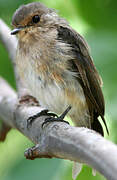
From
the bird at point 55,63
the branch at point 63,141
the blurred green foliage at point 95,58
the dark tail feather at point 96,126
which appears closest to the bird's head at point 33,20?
the bird at point 55,63

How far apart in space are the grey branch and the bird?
246mm

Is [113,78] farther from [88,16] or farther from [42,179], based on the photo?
[42,179]

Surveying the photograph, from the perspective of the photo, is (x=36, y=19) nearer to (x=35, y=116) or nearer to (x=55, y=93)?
(x=55, y=93)

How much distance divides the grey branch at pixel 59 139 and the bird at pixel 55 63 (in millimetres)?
246

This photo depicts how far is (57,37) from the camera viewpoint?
3721 millimetres

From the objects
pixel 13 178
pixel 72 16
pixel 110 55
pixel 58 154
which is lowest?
pixel 13 178

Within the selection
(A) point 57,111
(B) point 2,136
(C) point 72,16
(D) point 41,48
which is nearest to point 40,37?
(D) point 41,48

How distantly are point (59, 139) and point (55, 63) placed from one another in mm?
1296

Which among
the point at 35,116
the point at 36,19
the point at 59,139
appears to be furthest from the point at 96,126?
the point at 59,139

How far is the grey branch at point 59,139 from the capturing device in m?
1.73

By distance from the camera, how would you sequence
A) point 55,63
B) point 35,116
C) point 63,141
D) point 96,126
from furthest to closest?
1. point 96,126
2. point 55,63
3. point 35,116
4. point 63,141

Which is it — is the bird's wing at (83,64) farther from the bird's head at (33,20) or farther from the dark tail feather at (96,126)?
the bird's head at (33,20)

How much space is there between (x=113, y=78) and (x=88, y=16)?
59 cm

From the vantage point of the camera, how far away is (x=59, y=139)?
7.73 ft
